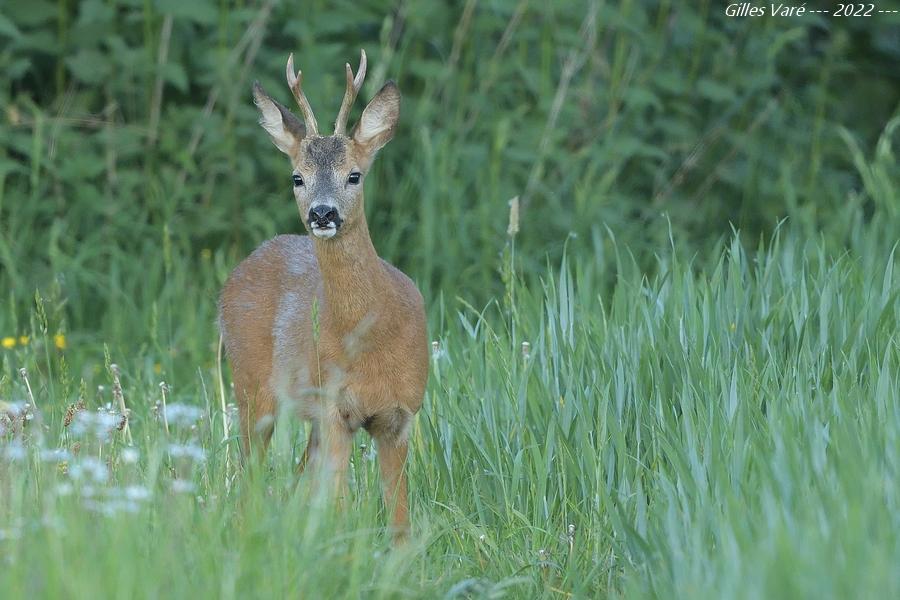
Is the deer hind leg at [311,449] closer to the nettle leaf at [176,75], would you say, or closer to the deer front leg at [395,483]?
the deer front leg at [395,483]

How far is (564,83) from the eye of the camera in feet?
25.6

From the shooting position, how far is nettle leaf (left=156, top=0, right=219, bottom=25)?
7508 millimetres

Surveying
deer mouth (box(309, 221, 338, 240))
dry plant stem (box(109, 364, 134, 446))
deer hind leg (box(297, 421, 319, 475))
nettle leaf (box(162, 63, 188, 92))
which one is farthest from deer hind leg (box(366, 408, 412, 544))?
nettle leaf (box(162, 63, 188, 92))

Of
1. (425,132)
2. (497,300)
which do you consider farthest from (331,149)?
(425,132)

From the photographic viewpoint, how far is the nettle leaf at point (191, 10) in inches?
296

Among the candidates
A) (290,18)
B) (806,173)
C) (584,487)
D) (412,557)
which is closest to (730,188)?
(806,173)

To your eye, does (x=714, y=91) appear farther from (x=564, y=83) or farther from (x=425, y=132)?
(x=425, y=132)

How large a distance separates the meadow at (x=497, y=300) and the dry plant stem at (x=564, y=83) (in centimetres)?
3

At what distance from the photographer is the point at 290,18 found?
8.03 m

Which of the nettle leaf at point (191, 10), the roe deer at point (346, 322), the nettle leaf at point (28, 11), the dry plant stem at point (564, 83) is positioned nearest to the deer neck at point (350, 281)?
the roe deer at point (346, 322)

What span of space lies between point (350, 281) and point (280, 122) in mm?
671

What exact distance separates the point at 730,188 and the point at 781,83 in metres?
0.75

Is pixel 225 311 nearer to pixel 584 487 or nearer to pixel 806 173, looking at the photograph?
pixel 584 487

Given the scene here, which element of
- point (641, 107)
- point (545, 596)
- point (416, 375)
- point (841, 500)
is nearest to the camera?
point (841, 500)
